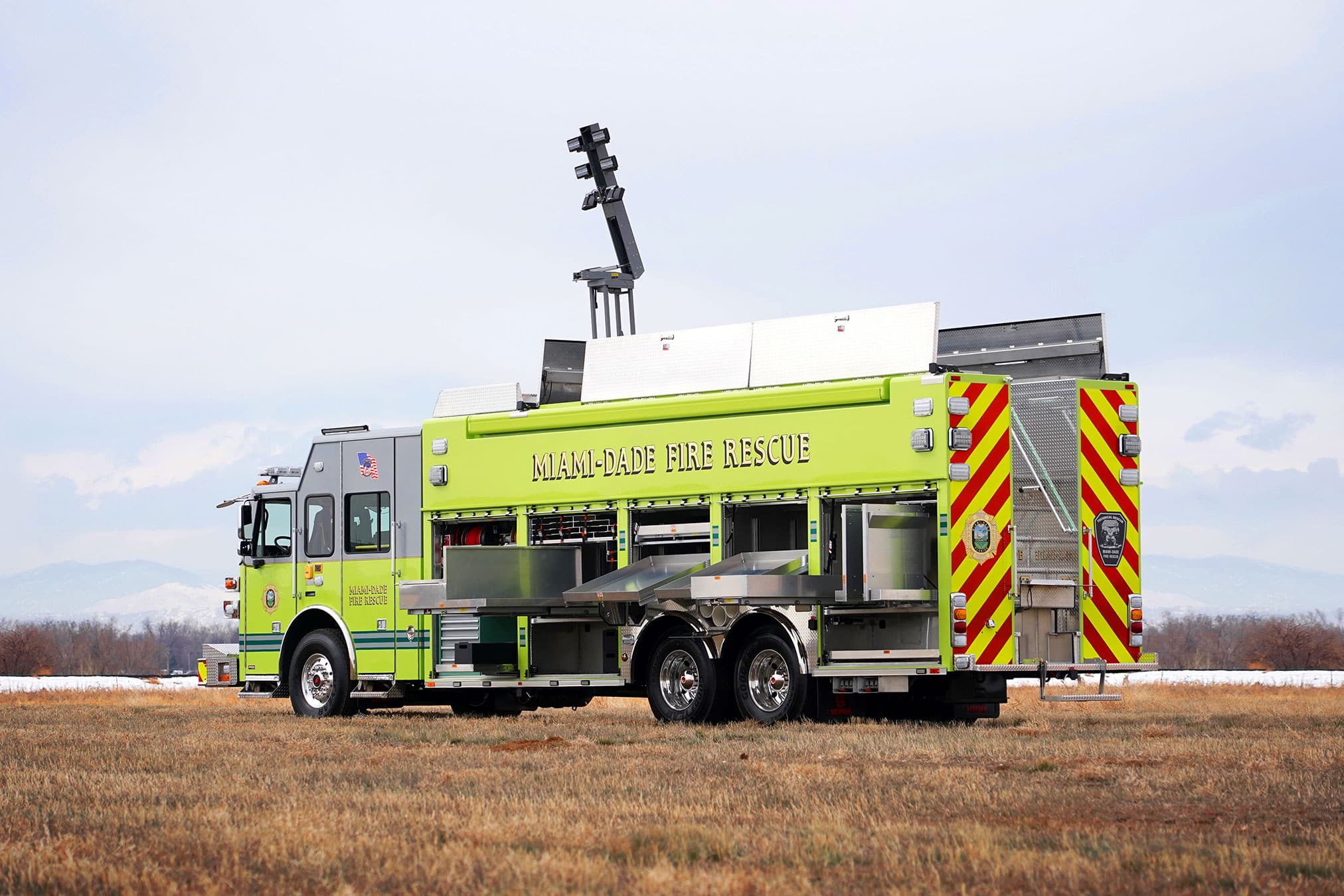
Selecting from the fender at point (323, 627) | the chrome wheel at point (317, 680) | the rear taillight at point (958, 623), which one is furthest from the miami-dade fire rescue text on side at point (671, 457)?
the chrome wheel at point (317, 680)

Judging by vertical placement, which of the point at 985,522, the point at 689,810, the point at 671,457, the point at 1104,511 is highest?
the point at 671,457

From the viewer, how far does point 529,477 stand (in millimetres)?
19016

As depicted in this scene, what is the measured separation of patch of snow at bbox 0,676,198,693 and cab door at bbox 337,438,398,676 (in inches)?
444

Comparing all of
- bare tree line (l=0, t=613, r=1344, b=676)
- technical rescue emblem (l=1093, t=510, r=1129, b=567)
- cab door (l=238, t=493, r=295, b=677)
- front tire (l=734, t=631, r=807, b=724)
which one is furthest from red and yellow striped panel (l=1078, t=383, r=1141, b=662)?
bare tree line (l=0, t=613, r=1344, b=676)

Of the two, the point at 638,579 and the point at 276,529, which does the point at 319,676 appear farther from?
the point at 638,579

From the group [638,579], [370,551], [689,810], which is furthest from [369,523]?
[689,810]

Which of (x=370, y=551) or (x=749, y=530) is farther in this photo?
(x=370, y=551)

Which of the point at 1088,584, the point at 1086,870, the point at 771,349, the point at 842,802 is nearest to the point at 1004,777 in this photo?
the point at 842,802

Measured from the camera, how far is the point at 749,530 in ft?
57.9

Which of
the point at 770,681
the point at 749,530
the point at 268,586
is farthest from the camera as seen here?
the point at 268,586

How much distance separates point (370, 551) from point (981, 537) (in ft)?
25.4

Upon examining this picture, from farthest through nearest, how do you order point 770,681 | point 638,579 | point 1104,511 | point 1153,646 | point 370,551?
1. point 1153,646
2. point 370,551
3. point 638,579
4. point 1104,511
5. point 770,681

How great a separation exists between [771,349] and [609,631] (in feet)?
11.7

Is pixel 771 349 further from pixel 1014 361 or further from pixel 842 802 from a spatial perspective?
pixel 842 802
